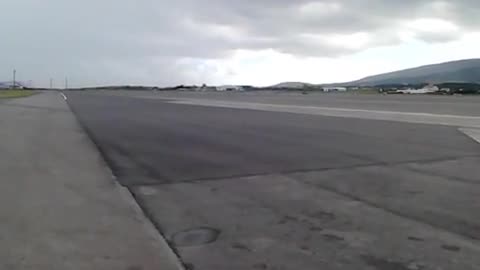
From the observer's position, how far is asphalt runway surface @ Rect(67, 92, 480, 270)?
484 centimetres

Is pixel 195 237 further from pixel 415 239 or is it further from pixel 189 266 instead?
Result: pixel 415 239

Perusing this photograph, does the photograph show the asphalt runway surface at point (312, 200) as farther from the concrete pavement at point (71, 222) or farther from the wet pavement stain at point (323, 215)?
the concrete pavement at point (71, 222)

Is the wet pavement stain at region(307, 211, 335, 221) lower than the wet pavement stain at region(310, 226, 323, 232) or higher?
higher

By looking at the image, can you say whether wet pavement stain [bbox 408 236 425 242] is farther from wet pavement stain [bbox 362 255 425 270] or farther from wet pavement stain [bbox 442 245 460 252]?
wet pavement stain [bbox 362 255 425 270]

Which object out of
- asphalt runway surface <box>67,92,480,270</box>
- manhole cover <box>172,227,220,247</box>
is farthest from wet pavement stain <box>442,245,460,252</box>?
manhole cover <box>172,227,220,247</box>

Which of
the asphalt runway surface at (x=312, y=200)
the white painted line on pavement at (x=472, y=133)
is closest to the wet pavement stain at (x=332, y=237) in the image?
the asphalt runway surface at (x=312, y=200)

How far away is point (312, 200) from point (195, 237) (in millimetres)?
2213

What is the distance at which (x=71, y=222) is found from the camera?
6.07 meters

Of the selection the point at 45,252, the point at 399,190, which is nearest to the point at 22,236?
the point at 45,252

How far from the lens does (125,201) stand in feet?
23.5

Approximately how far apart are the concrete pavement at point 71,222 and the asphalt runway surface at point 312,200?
1.01 ft

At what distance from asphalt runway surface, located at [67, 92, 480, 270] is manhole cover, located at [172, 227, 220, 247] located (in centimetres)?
1

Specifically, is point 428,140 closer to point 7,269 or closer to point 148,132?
point 148,132

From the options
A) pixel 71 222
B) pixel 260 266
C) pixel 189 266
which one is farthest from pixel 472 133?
pixel 189 266
